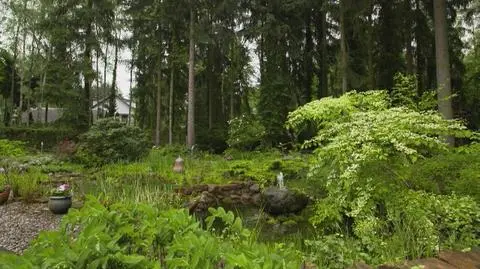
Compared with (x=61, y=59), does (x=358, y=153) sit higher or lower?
lower

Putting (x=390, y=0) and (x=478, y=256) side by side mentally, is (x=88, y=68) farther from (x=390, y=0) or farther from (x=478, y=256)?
(x=478, y=256)

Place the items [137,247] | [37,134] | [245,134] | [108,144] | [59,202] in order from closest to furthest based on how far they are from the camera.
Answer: [137,247]
[59,202]
[108,144]
[245,134]
[37,134]

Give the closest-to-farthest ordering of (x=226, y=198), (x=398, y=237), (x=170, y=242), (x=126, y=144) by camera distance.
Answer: (x=170, y=242) → (x=398, y=237) → (x=226, y=198) → (x=126, y=144)

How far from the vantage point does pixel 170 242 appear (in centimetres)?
154

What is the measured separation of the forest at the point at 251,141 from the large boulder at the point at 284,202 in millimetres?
20

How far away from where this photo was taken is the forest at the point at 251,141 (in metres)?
1.68

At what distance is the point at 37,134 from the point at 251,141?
1037 cm

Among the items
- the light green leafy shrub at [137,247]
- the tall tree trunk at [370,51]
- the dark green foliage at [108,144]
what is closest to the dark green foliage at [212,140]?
the dark green foliage at [108,144]

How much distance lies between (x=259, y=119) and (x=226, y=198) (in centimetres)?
783

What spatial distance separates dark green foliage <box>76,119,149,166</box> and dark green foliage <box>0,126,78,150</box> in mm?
8110

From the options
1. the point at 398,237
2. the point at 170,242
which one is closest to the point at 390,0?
the point at 398,237

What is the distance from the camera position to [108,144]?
34.4 ft

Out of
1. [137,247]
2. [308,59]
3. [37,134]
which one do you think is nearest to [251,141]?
[308,59]

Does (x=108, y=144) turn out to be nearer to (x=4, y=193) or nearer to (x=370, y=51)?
(x=4, y=193)
